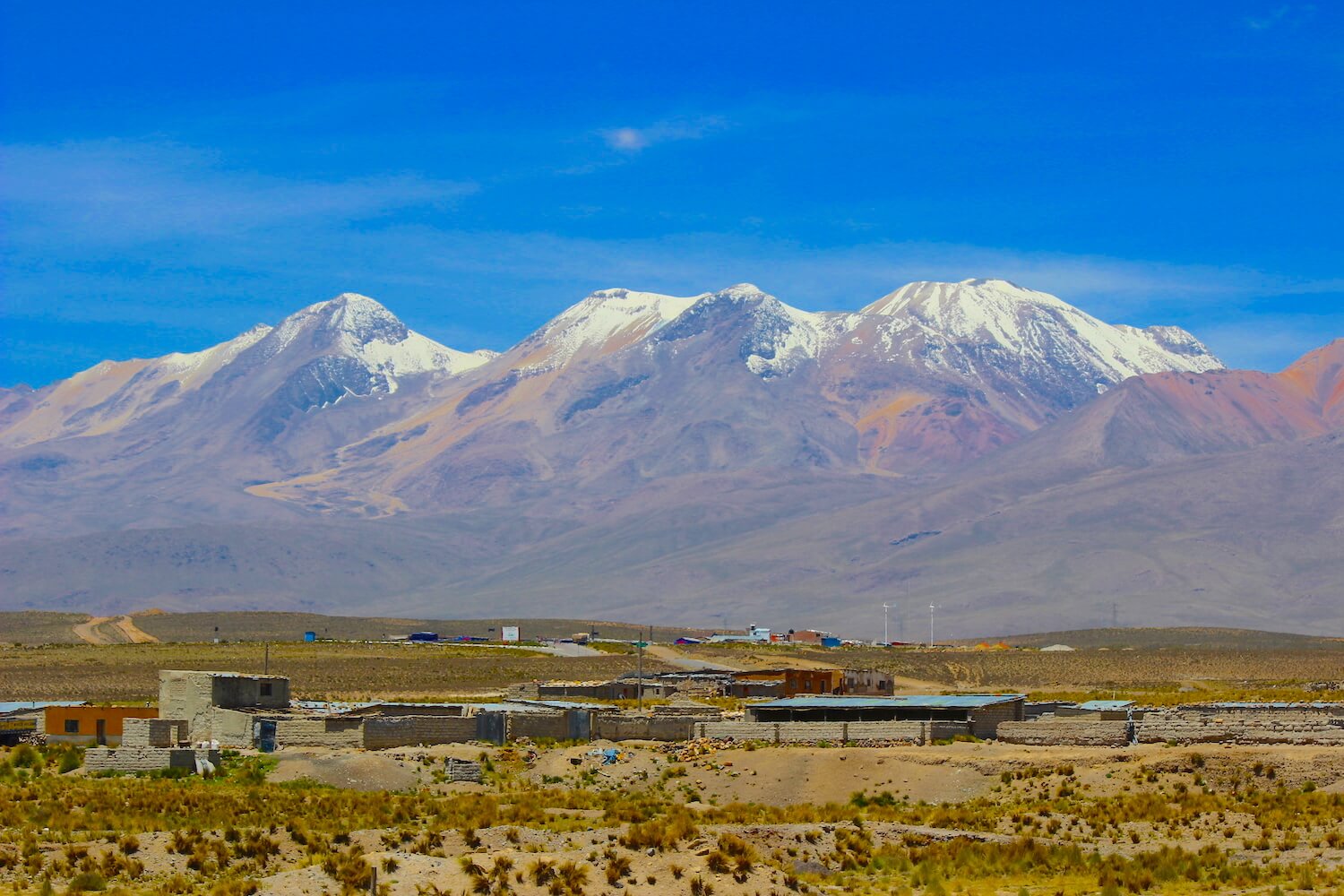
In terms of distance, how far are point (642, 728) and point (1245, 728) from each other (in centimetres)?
1660

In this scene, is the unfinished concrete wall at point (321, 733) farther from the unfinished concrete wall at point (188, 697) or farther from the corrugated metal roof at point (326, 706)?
the corrugated metal roof at point (326, 706)

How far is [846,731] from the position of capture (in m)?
56.6

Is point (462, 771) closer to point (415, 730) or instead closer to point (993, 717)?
point (415, 730)

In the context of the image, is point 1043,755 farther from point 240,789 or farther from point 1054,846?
point 240,789

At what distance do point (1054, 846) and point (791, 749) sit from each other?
1459 centimetres

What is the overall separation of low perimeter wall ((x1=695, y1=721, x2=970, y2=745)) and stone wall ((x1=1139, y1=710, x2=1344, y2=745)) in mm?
5443

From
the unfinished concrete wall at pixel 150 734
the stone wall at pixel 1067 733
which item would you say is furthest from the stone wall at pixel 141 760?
the stone wall at pixel 1067 733

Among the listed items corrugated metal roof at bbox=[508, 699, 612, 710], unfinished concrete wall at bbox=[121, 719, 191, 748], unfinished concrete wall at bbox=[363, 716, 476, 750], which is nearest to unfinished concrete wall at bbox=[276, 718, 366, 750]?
unfinished concrete wall at bbox=[363, 716, 476, 750]

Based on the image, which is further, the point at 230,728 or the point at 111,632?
the point at 111,632

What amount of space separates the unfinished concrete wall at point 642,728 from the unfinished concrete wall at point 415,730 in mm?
4612

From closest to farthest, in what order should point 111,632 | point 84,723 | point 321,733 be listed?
point 321,733, point 84,723, point 111,632

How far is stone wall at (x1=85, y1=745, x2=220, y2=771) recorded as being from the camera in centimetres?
5106

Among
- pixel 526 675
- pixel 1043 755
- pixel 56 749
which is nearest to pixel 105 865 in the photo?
pixel 56 749

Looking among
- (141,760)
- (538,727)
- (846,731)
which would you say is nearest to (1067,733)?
(846,731)
